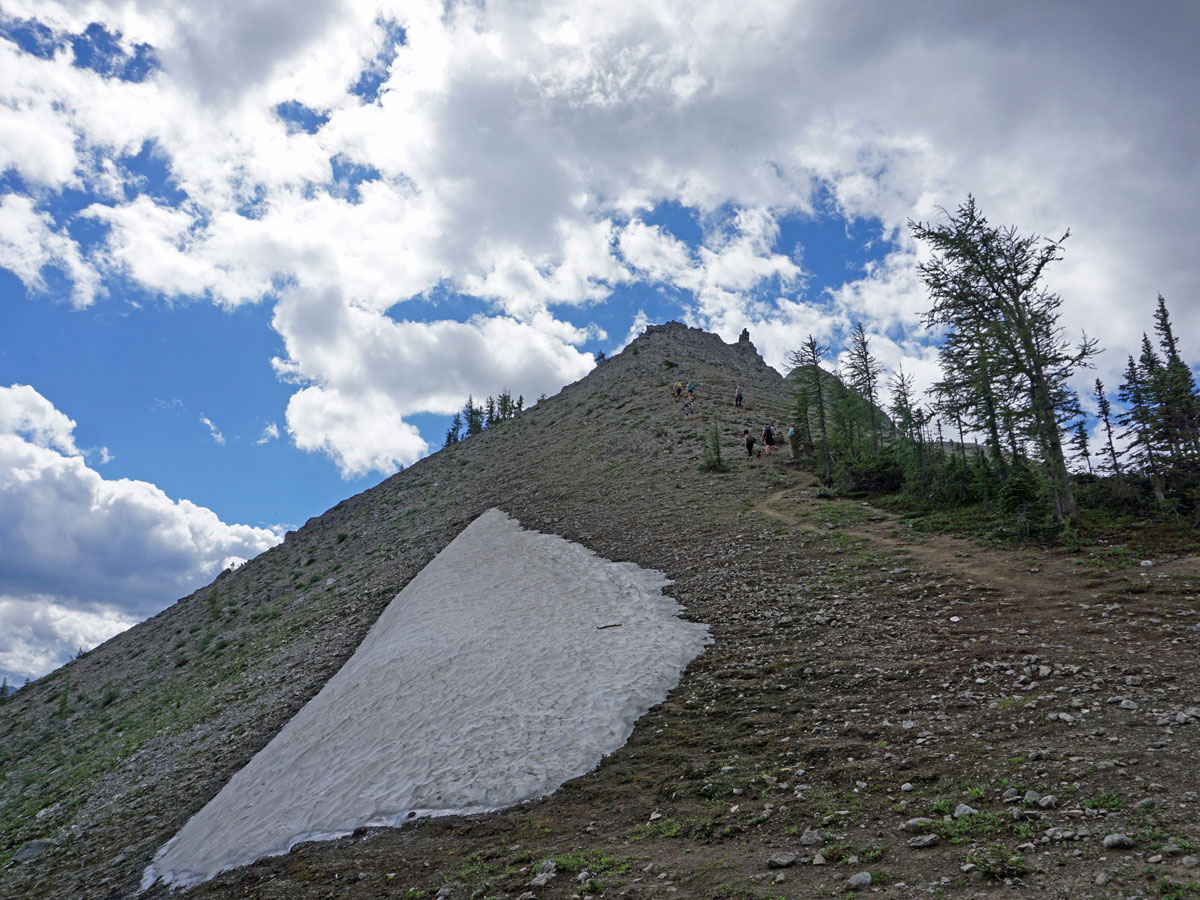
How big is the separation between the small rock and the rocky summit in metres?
0.10

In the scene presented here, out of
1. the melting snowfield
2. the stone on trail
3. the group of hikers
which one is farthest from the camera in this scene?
the group of hikers

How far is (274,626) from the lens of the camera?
110 ft

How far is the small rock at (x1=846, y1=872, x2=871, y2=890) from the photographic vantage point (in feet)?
19.7

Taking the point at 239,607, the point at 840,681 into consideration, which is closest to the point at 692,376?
the point at 239,607

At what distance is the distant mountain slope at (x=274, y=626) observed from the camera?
61.3ft

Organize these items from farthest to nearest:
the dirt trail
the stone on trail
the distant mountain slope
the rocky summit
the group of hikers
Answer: the group of hikers, the distant mountain slope, the stone on trail, the dirt trail, the rocky summit

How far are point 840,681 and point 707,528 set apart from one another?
568 inches

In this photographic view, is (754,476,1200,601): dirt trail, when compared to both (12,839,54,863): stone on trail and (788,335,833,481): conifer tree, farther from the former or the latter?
(12,839,54,863): stone on trail

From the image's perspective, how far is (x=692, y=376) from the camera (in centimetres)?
6519

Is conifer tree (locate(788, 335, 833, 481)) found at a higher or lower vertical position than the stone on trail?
higher

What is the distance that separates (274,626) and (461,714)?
23953mm

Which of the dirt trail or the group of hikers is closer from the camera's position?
the dirt trail

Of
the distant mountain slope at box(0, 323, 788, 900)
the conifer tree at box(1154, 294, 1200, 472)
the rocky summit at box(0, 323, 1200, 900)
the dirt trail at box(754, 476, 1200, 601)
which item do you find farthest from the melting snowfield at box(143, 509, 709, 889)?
the conifer tree at box(1154, 294, 1200, 472)

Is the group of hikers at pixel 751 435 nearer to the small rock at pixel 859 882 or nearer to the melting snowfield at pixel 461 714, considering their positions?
the melting snowfield at pixel 461 714
